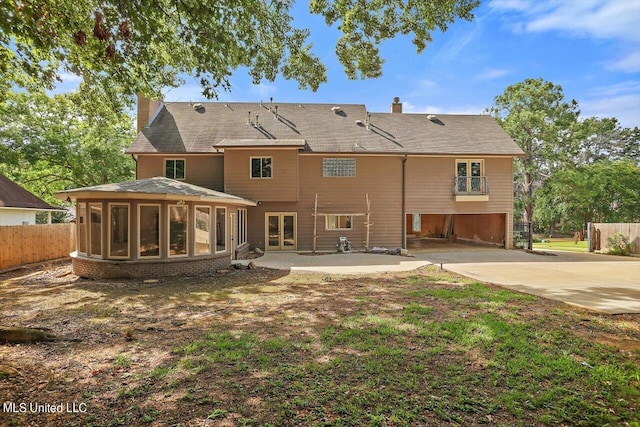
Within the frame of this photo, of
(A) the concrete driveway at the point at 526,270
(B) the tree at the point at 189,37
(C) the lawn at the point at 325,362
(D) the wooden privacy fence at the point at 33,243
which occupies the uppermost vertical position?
(B) the tree at the point at 189,37

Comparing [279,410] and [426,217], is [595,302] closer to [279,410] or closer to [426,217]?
[279,410]

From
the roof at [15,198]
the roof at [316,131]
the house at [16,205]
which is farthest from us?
the roof at [316,131]

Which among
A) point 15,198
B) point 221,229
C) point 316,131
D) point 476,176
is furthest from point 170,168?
point 476,176

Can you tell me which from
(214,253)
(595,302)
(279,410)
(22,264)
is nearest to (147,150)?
(22,264)

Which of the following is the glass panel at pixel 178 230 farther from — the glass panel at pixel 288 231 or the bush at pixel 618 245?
the bush at pixel 618 245

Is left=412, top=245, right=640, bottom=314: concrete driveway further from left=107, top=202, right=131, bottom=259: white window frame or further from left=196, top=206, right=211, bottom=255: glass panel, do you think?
left=107, top=202, right=131, bottom=259: white window frame

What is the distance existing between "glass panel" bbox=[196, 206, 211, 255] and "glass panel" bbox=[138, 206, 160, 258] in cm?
122

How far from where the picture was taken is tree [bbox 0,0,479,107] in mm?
5480

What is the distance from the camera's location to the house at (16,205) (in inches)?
590

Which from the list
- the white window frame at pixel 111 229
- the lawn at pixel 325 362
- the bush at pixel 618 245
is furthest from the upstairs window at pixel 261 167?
the bush at pixel 618 245

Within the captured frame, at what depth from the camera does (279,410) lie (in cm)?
293

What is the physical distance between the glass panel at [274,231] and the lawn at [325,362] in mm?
8962

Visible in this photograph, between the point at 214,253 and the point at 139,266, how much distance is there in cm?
231

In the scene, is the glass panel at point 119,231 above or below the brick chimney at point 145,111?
below
